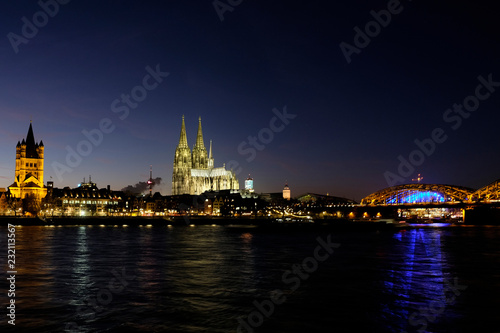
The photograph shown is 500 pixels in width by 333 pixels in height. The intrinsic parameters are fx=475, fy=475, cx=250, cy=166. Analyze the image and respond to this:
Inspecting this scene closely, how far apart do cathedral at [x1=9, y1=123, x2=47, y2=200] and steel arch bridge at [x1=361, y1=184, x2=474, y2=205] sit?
120 m

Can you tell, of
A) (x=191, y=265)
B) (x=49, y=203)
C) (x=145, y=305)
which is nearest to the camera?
(x=145, y=305)

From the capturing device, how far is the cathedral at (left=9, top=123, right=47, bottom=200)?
15789 cm

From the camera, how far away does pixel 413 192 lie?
18175 centimetres

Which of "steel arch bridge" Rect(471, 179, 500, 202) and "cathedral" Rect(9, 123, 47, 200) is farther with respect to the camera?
"cathedral" Rect(9, 123, 47, 200)

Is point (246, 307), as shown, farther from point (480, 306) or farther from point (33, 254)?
point (33, 254)

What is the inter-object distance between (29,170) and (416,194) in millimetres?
141635

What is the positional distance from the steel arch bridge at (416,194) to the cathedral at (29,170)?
11974 cm

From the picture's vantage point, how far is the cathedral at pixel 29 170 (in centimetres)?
15789

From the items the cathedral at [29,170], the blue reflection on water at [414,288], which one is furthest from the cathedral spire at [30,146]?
the blue reflection on water at [414,288]

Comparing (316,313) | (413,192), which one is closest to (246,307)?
(316,313)

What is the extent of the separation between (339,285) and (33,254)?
29.5 metres

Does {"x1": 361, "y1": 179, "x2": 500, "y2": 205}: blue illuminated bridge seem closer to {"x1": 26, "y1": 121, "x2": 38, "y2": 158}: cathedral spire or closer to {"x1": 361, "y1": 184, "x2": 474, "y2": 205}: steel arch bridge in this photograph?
{"x1": 361, "y1": 184, "x2": 474, "y2": 205}: steel arch bridge

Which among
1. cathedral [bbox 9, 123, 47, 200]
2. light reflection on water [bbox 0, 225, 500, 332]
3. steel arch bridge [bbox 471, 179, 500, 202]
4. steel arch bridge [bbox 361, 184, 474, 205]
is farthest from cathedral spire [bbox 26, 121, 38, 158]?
steel arch bridge [bbox 471, 179, 500, 202]

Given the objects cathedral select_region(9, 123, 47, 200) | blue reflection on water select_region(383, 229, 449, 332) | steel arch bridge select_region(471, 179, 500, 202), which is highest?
cathedral select_region(9, 123, 47, 200)
